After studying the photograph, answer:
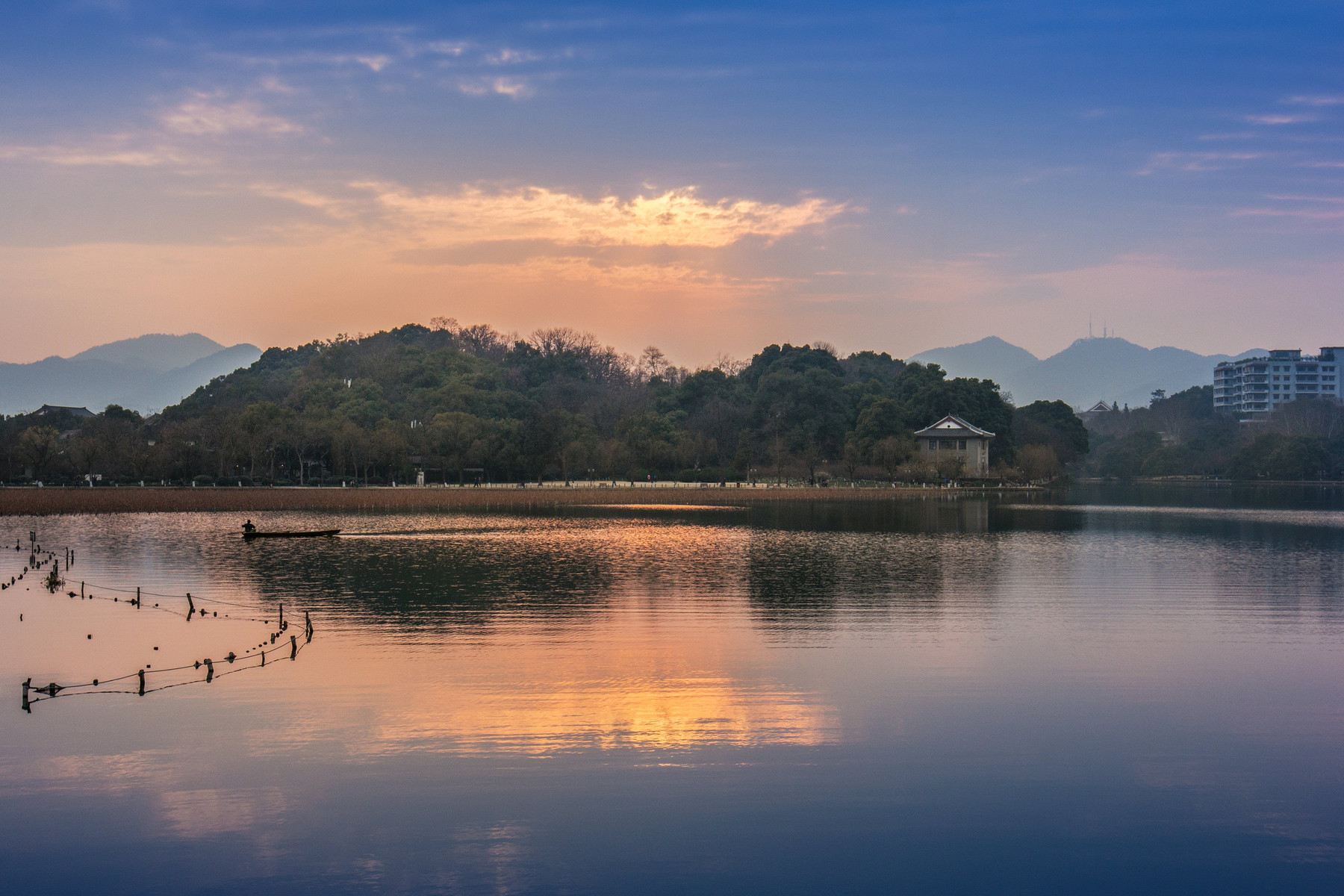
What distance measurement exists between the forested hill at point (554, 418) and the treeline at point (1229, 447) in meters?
30.1

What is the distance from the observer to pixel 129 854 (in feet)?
29.3

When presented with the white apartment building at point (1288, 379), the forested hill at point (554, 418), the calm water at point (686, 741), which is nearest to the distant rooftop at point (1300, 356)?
the white apartment building at point (1288, 379)

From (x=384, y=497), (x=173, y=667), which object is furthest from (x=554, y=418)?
(x=173, y=667)

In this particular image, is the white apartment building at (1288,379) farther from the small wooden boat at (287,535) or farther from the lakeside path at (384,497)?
the small wooden boat at (287,535)

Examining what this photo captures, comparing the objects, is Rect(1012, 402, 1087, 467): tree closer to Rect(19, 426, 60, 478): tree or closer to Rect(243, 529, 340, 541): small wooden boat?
Rect(243, 529, 340, 541): small wooden boat

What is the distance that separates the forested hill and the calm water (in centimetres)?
5328

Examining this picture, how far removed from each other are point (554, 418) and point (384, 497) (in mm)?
23507

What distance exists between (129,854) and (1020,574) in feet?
82.7

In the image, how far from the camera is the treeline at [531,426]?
7644cm

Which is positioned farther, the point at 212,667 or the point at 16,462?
the point at 16,462

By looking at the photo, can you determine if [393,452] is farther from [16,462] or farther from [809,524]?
[809,524]

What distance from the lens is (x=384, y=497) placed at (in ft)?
214

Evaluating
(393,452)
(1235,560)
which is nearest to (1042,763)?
(1235,560)

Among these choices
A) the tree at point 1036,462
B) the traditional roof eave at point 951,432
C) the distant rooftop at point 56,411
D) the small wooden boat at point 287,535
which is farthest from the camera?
the distant rooftop at point 56,411
